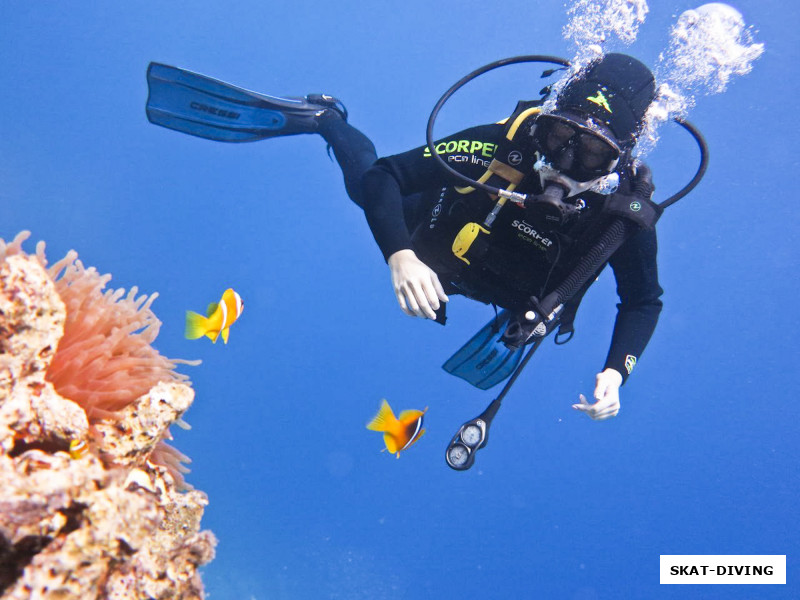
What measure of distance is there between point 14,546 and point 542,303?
2.65 metres

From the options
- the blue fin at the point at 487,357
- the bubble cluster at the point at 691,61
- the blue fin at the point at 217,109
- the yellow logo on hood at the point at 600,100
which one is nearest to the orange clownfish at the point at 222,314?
the blue fin at the point at 487,357

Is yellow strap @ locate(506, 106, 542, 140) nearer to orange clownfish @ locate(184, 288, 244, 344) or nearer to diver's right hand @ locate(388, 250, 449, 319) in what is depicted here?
diver's right hand @ locate(388, 250, 449, 319)

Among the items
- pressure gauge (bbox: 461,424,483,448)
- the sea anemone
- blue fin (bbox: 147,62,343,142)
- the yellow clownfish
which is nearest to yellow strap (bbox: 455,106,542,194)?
pressure gauge (bbox: 461,424,483,448)

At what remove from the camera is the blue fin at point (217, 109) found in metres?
5.71

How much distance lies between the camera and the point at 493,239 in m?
3.91

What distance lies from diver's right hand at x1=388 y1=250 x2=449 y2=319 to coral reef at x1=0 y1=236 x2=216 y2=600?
1.28 metres

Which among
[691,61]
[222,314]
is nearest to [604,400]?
[222,314]

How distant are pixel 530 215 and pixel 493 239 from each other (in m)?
0.56

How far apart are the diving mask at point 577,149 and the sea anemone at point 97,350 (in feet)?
8.03

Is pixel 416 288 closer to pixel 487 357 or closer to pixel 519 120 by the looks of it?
pixel 519 120

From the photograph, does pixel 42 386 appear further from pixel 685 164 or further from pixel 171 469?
pixel 685 164

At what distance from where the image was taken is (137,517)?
4.99 feet

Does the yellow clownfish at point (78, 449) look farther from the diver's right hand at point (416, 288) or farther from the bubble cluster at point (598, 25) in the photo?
the bubble cluster at point (598, 25)

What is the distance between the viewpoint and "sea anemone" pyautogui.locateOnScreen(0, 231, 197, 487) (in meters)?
2.03
